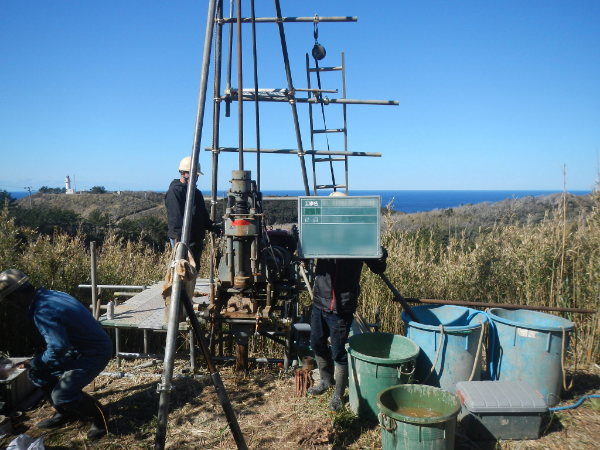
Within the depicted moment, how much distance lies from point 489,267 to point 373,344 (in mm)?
3223

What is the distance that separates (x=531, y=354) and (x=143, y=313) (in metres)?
4.34

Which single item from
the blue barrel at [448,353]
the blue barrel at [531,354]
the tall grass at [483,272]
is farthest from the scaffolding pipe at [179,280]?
the tall grass at [483,272]

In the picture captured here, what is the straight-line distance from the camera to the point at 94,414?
3709 millimetres

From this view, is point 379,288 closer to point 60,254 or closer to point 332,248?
point 332,248

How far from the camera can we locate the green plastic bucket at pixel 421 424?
3014 millimetres

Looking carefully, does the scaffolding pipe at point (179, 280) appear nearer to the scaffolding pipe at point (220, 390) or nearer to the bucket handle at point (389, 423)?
the scaffolding pipe at point (220, 390)

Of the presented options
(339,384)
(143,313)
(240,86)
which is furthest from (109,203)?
(339,384)

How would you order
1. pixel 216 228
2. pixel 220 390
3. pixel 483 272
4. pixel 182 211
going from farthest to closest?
pixel 483 272
pixel 216 228
pixel 182 211
pixel 220 390

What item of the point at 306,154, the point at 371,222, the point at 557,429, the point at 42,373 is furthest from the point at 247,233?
the point at 557,429

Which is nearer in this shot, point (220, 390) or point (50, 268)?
point (220, 390)

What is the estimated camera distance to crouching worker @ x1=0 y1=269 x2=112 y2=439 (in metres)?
3.40

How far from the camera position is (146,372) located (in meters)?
5.09

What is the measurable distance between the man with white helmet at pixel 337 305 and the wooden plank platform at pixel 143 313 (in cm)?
141

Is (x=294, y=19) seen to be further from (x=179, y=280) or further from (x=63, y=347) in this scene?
(x=63, y=347)
